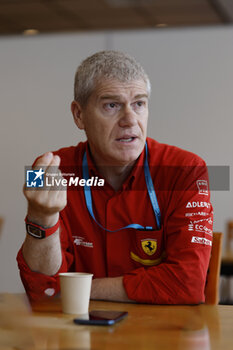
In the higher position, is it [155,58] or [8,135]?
[155,58]

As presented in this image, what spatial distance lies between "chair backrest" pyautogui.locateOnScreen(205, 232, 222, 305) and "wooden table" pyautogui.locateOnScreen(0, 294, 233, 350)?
0.28 m

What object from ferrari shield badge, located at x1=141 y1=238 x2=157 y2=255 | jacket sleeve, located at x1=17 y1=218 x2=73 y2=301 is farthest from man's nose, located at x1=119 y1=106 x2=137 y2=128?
jacket sleeve, located at x1=17 y1=218 x2=73 y2=301

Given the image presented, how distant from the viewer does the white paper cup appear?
0.99m

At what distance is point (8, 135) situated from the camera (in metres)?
4.28

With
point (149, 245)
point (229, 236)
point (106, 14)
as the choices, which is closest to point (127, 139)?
point (149, 245)

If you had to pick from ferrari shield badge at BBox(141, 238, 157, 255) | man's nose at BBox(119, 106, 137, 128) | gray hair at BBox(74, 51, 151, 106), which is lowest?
ferrari shield badge at BBox(141, 238, 157, 255)

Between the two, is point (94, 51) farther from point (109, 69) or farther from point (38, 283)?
point (38, 283)

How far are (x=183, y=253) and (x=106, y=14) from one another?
3.32 meters

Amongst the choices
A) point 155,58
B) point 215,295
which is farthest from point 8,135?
point 215,295

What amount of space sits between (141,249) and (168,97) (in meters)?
2.63

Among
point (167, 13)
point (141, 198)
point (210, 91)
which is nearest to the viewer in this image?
point (141, 198)

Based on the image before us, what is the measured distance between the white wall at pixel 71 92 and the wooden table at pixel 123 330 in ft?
9.32

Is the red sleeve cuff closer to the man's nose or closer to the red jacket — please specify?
the red jacket

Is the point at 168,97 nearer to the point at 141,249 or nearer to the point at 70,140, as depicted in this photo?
the point at 70,140
